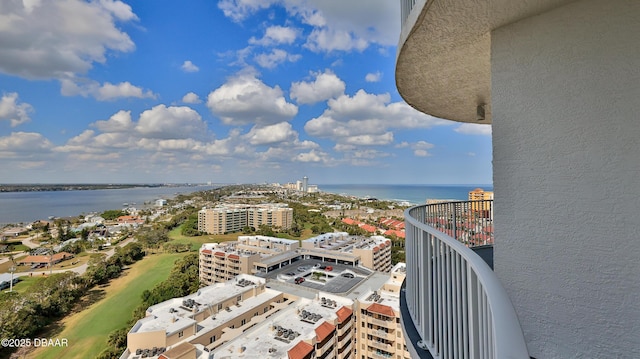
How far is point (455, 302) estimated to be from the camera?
1.30 meters

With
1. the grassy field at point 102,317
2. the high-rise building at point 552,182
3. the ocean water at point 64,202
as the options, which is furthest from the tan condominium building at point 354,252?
the ocean water at point 64,202

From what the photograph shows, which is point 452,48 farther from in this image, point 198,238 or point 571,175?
point 198,238

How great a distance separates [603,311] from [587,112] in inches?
40.7

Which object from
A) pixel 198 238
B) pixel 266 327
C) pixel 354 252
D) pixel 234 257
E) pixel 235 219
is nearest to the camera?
pixel 266 327

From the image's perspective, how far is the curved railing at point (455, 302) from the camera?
28.9 inches

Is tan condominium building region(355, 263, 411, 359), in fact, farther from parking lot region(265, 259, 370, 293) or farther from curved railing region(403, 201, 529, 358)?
curved railing region(403, 201, 529, 358)

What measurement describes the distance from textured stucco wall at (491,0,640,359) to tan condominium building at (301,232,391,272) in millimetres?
21587

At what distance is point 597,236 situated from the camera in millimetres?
1503

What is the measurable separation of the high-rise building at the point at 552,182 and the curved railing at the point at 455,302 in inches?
0.4

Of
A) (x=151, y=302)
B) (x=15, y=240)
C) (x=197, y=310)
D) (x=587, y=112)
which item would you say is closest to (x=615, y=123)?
(x=587, y=112)

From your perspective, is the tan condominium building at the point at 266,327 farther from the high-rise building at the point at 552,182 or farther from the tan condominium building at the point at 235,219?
the tan condominium building at the point at 235,219

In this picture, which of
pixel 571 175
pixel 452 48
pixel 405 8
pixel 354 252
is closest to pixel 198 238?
pixel 354 252

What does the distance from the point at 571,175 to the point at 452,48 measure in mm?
1111

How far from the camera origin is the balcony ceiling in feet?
5.44
